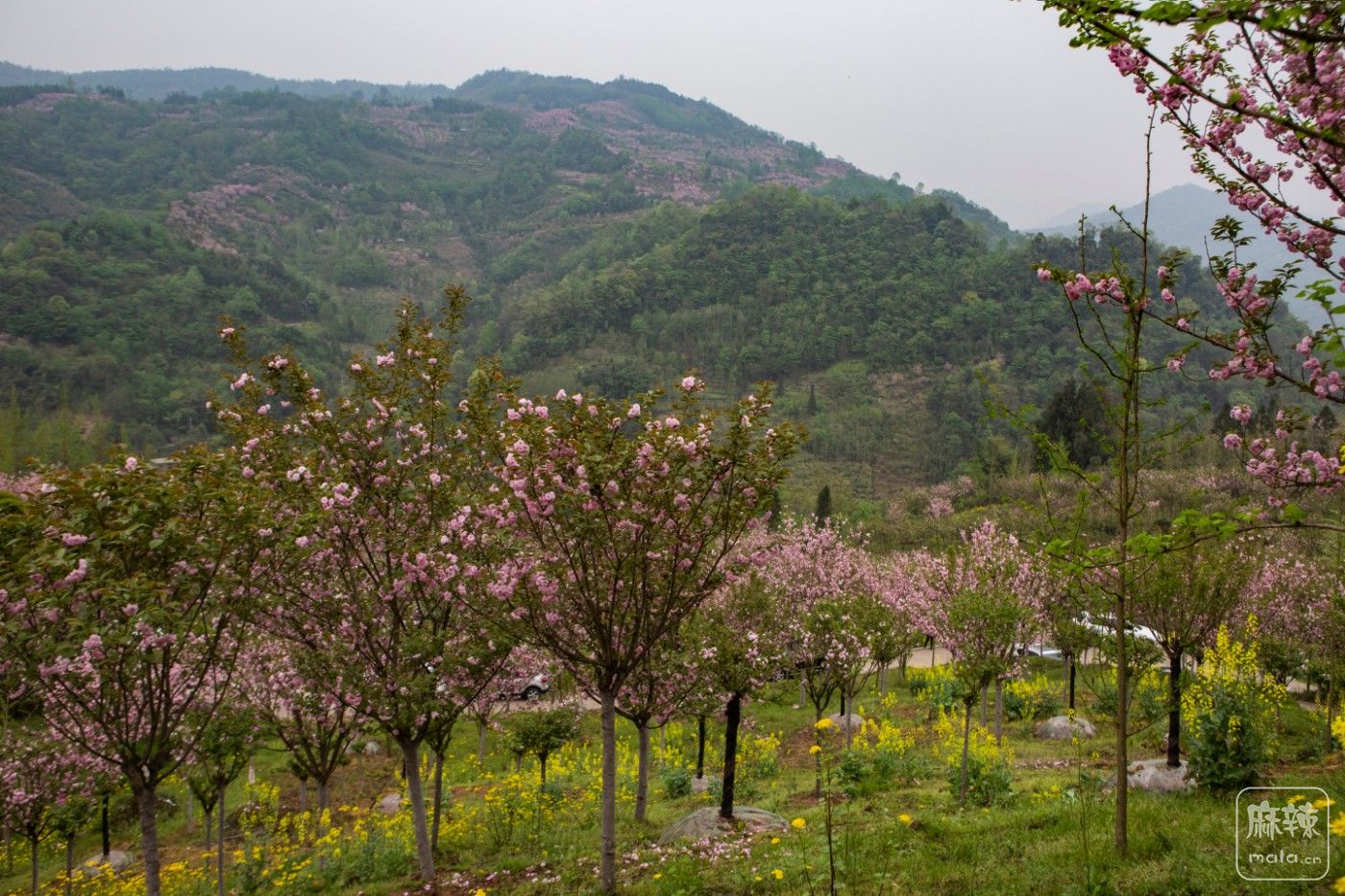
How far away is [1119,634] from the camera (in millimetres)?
6055

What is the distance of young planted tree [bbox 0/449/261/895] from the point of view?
6492 mm

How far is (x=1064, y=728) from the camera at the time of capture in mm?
19844

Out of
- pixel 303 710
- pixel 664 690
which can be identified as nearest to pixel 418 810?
pixel 303 710

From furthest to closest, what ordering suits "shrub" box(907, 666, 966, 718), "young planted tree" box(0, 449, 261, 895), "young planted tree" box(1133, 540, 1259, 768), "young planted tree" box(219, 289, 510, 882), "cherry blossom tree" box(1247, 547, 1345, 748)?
1. "shrub" box(907, 666, 966, 718)
2. "cherry blossom tree" box(1247, 547, 1345, 748)
3. "young planted tree" box(1133, 540, 1259, 768)
4. "young planted tree" box(219, 289, 510, 882)
5. "young planted tree" box(0, 449, 261, 895)

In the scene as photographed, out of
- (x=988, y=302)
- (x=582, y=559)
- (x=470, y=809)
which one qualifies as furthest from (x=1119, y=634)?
(x=988, y=302)

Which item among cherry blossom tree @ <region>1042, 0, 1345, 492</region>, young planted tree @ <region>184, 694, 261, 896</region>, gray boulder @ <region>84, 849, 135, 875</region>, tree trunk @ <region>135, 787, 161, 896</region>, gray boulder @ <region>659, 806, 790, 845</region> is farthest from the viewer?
gray boulder @ <region>84, 849, 135, 875</region>

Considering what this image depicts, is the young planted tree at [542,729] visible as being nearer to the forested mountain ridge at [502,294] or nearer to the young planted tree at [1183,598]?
the young planted tree at [1183,598]

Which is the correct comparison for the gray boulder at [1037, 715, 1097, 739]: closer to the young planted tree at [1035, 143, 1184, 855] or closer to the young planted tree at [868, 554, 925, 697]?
the young planted tree at [868, 554, 925, 697]

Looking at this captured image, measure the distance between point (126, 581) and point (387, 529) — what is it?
337cm

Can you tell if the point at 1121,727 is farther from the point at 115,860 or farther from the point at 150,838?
the point at 115,860

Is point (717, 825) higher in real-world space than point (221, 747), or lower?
lower

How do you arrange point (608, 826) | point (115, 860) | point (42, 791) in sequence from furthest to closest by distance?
point (115, 860), point (42, 791), point (608, 826)

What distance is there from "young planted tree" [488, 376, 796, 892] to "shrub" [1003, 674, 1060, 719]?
19.2m

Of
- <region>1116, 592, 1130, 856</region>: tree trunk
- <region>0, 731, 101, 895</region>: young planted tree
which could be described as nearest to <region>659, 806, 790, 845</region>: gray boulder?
<region>1116, 592, 1130, 856</region>: tree trunk
